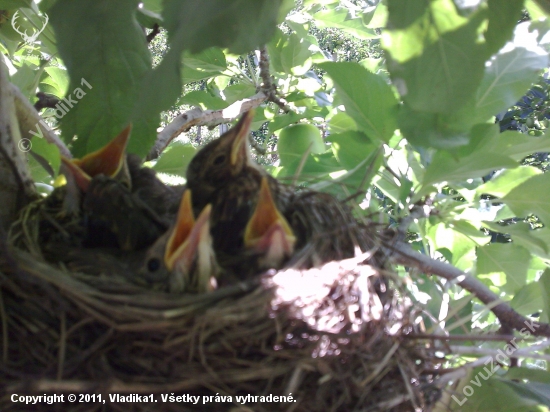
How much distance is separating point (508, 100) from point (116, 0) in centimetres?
70

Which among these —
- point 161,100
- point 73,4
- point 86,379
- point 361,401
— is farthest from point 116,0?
point 361,401

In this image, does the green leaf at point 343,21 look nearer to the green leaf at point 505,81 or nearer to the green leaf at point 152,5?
the green leaf at point 152,5

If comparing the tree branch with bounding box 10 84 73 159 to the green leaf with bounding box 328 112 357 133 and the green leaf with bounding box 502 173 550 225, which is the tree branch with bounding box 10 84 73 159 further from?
the green leaf with bounding box 502 173 550 225

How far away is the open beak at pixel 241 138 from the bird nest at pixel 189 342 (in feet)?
1.14

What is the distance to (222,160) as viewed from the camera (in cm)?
86

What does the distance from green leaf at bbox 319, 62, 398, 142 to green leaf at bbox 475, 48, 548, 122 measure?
16cm

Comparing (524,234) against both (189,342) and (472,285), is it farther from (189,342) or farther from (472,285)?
(189,342)

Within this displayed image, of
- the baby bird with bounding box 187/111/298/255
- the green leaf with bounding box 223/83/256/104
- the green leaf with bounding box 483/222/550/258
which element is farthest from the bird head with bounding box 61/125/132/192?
the green leaf with bounding box 223/83/256/104

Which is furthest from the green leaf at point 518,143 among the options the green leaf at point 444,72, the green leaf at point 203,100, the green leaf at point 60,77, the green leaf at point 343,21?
the green leaf at point 60,77

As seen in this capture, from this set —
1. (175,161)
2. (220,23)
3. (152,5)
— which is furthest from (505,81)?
(152,5)

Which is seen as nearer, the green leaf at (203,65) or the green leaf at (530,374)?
the green leaf at (530,374)

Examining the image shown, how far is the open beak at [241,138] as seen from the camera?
84cm

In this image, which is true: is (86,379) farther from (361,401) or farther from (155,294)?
(361,401)

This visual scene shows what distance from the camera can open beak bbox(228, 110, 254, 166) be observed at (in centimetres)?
84
